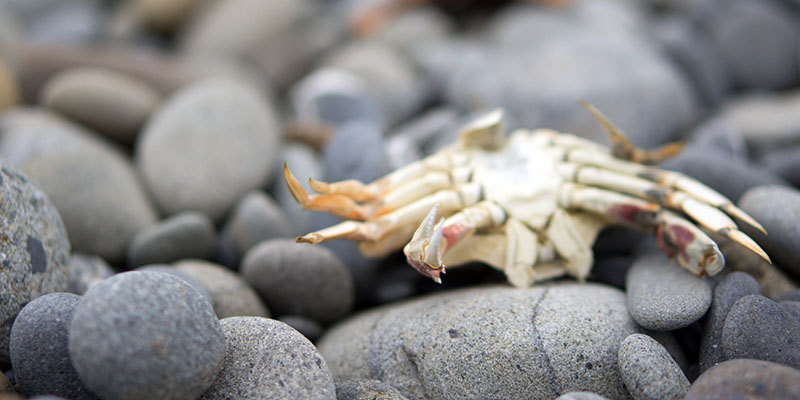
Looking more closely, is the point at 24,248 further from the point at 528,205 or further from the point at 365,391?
the point at 528,205

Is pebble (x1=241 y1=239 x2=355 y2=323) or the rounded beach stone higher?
the rounded beach stone

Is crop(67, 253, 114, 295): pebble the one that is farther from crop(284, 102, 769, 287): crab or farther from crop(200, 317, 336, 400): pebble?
crop(284, 102, 769, 287): crab

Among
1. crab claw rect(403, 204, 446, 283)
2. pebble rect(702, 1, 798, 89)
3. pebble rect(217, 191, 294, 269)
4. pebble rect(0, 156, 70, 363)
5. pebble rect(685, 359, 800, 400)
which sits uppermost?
pebble rect(0, 156, 70, 363)

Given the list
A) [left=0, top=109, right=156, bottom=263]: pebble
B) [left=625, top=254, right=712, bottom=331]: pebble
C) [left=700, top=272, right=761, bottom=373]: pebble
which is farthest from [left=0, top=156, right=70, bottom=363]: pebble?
[left=700, top=272, right=761, bottom=373]: pebble

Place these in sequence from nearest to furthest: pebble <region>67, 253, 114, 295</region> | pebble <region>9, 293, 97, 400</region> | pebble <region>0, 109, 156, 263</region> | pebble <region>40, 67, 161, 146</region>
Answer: pebble <region>9, 293, 97, 400</region> → pebble <region>67, 253, 114, 295</region> → pebble <region>0, 109, 156, 263</region> → pebble <region>40, 67, 161, 146</region>

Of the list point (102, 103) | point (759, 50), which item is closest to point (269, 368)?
point (102, 103)

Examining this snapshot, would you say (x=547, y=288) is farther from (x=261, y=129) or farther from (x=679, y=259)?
(x=261, y=129)

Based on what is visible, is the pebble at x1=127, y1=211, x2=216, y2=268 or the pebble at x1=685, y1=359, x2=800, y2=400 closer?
the pebble at x1=685, y1=359, x2=800, y2=400
